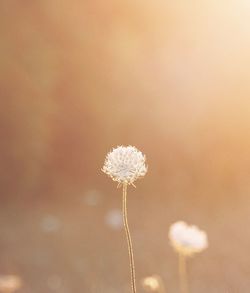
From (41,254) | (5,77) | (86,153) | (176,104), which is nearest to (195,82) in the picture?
(176,104)

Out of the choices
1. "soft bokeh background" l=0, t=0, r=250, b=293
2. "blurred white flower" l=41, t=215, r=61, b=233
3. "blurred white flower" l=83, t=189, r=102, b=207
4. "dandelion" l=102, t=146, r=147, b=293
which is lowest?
"dandelion" l=102, t=146, r=147, b=293

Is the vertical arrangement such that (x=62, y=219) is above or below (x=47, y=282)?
above

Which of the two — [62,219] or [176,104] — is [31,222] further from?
[176,104]

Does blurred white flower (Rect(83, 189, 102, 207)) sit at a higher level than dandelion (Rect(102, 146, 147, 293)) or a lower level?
higher

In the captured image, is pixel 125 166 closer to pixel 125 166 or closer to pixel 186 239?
pixel 125 166

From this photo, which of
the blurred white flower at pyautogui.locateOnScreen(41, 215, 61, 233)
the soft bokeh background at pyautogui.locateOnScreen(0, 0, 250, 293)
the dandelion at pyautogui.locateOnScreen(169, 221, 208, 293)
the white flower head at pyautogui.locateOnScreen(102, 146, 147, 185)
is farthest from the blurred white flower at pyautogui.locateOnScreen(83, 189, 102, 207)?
the white flower head at pyautogui.locateOnScreen(102, 146, 147, 185)

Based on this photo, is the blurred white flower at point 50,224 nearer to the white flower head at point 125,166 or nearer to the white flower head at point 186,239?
the white flower head at point 186,239

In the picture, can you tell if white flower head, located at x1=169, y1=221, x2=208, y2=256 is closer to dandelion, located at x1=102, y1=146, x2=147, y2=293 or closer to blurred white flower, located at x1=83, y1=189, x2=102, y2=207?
dandelion, located at x1=102, y1=146, x2=147, y2=293

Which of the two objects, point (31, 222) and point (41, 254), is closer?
point (41, 254)
